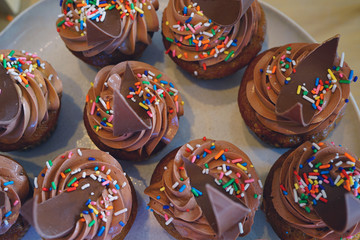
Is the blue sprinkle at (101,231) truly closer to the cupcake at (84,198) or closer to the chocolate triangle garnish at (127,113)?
the cupcake at (84,198)

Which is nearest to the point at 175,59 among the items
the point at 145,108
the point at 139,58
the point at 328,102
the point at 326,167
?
the point at 139,58

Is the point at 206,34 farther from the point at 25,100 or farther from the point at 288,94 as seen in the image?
the point at 25,100

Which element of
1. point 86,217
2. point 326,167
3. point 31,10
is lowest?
point 326,167

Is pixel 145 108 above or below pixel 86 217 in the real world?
above

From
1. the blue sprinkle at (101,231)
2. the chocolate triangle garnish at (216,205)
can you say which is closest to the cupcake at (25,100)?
the blue sprinkle at (101,231)

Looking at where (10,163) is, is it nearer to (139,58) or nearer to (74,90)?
(74,90)

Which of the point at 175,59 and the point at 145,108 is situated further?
the point at 175,59

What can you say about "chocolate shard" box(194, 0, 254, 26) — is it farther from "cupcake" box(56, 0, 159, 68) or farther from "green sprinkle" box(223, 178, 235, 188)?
"green sprinkle" box(223, 178, 235, 188)
